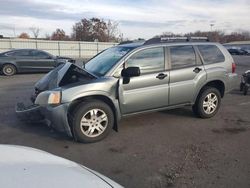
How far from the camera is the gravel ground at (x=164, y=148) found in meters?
4.39

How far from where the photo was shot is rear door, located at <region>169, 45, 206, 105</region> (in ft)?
22.3

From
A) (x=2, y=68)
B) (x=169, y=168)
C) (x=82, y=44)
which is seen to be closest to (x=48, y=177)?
(x=169, y=168)

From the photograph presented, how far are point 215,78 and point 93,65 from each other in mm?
2651

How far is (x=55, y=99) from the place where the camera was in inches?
223

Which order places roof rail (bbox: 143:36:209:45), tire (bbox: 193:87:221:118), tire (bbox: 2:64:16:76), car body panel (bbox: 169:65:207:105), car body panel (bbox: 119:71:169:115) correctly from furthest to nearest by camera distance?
tire (bbox: 2:64:16:76), tire (bbox: 193:87:221:118), roof rail (bbox: 143:36:209:45), car body panel (bbox: 169:65:207:105), car body panel (bbox: 119:71:169:115)

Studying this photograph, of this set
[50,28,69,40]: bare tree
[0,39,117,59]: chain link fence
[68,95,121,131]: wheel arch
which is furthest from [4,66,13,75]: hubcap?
[50,28,69,40]: bare tree

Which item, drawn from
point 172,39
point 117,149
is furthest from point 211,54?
point 117,149

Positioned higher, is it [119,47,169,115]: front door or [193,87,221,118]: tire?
[119,47,169,115]: front door

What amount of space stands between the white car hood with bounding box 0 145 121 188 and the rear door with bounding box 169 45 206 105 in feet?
14.2

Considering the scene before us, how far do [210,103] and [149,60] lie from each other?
5.98 ft

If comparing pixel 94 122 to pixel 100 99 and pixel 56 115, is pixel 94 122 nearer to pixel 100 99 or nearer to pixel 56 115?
pixel 100 99

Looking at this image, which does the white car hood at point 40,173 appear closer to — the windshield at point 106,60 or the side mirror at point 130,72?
the side mirror at point 130,72

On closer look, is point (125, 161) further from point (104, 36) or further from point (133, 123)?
point (104, 36)

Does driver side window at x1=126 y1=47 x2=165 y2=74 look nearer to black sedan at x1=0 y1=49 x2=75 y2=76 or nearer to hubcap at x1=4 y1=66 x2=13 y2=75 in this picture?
black sedan at x1=0 y1=49 x2=75 y2=76
